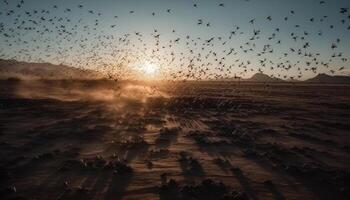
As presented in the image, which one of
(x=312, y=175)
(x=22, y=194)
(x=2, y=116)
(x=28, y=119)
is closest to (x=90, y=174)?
(x=22, y=194)

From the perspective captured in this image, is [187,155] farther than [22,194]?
Yes

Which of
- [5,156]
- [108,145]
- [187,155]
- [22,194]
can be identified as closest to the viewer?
[22,194]

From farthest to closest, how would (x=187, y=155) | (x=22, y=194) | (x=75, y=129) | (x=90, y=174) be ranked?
(x=75, y=129) < (x=187, y=155) < (x=90, y=174) < (x=22, y=194)

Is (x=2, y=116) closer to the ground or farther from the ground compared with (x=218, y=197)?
farther from the ground

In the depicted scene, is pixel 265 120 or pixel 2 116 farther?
pixel 265 120

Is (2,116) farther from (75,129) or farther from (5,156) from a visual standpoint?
(5,156)

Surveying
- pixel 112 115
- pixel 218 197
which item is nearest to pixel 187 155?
pixel 218 197

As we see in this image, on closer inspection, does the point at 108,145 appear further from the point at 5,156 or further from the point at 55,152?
the point at 5,156

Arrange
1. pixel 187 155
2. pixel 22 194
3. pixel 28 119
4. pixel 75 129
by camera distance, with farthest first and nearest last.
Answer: pixel 28 119, pixel 75 129, pixel 187 155, pixel 22 194

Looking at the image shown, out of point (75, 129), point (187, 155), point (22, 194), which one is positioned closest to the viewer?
point (22, 194)
